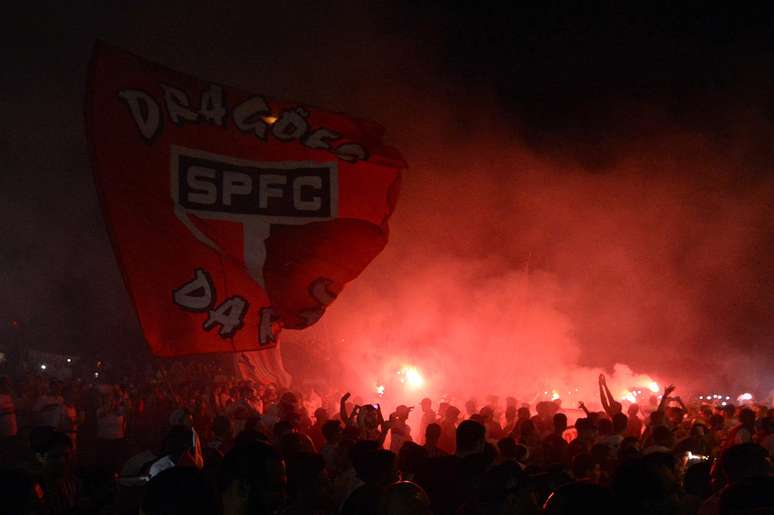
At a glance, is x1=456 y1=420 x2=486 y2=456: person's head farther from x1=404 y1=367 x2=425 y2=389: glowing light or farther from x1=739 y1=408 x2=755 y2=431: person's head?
x1=404 y1=367 x2=425 y2=389: glowing light

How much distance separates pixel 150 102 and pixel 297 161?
118 centimetres

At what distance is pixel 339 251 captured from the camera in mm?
5590

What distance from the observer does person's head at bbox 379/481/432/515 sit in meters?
2.44

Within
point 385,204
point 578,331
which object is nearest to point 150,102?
point 385,204

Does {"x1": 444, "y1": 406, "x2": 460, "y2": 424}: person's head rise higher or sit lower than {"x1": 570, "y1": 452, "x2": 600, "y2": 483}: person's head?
higher

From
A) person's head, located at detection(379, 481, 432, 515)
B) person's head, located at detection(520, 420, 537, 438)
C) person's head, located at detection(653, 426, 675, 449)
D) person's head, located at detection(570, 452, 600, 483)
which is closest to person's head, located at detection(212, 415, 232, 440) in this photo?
person's head, located at detection(520, 420, 537, 438)

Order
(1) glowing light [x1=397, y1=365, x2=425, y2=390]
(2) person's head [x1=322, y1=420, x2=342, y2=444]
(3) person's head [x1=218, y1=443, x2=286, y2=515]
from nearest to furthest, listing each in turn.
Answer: (3) person's head [x1=218, y1=443, x2=286, y2=515]
(2) person's head [x1=322, y1=420, x2=342, y2=444]
(1) glowing light [x1=397, y1=365, x2=425, y2=390]

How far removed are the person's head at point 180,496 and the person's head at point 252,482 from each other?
1.30ft

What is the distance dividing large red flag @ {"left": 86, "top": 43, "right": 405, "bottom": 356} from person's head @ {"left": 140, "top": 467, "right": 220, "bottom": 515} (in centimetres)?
266

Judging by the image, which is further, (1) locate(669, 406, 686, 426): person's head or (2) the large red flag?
(1) locate(669, 406, 686, 426): person's head

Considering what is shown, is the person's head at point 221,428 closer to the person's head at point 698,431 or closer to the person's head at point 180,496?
the person's head at point 180,496

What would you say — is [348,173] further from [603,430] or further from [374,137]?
[603,430]

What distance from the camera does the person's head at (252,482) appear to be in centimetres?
233

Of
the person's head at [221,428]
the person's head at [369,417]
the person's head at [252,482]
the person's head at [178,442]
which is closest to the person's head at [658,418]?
the person's head at [369,417]
